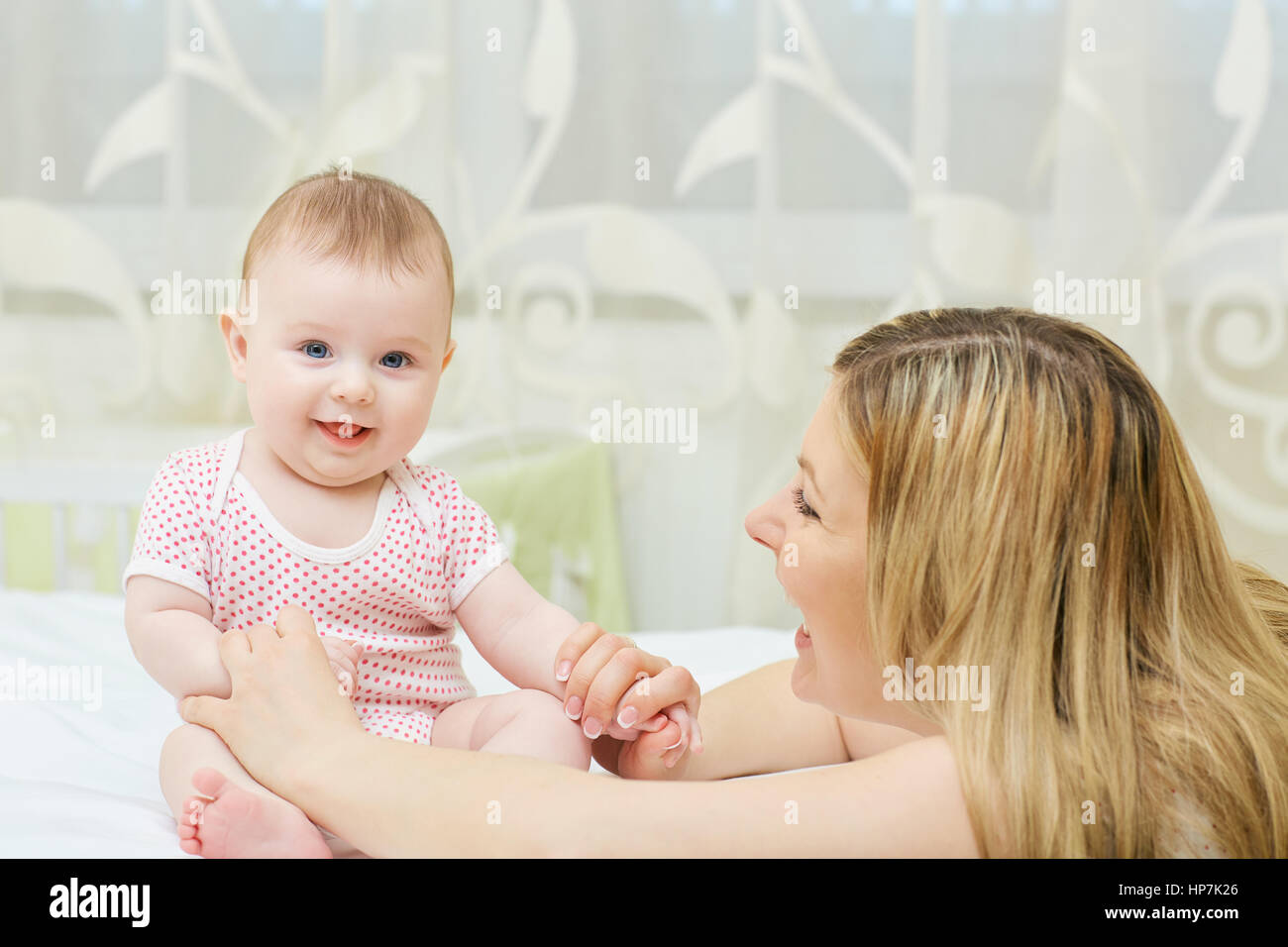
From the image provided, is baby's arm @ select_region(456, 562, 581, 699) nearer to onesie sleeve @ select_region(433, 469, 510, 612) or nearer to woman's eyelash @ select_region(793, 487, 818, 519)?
onesie sleeve @ select_region(433, 469, 510, 612)

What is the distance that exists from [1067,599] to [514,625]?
0.44 meters

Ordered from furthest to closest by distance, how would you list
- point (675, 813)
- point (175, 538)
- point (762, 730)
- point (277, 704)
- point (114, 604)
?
1. point (114, 604)
2. point (762, 730)
3. point (175, 538)
4. point (277, 704)
5. point (675, 813)

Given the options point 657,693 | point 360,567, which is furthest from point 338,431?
point 657,693

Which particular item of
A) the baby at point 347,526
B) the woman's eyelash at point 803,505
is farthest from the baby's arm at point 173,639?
the woman's eyelash at point 803,505

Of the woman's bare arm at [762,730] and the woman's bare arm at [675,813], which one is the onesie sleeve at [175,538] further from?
the woman's bare arm at [762,730]

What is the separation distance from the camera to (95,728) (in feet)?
3.74

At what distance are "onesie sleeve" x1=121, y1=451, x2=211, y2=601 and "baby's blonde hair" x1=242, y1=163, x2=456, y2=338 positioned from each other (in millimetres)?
179

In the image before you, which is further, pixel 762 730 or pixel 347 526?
pixel 762 730

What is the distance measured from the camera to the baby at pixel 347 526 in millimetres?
911

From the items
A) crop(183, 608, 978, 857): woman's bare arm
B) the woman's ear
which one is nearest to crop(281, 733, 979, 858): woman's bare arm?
crop(183, 608, 978, 857): woman's bare arm

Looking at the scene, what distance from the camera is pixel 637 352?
75.8 inches

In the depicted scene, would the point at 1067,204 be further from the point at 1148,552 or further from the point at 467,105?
the point at 1148,552

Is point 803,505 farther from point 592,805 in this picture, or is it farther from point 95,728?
point 95,728

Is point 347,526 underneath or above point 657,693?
above
